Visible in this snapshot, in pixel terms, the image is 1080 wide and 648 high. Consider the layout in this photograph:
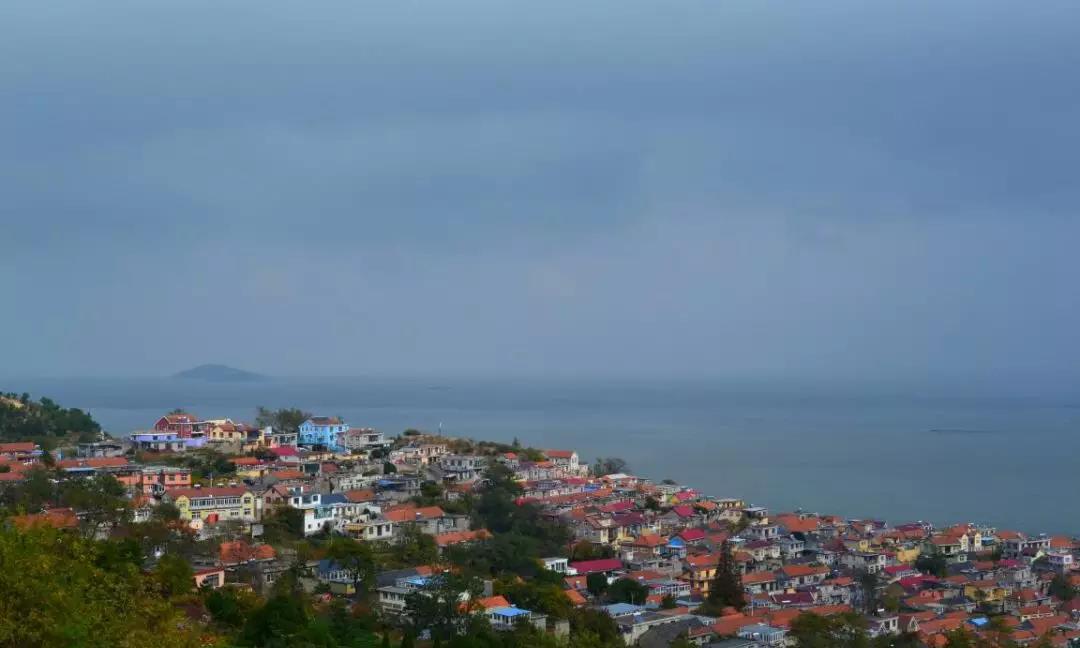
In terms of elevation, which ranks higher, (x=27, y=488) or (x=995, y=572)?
(x=27, y=488)

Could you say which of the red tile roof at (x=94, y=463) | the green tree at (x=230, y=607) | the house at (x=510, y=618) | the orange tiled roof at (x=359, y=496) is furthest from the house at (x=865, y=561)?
the red tile roof at (x=94, y=463)

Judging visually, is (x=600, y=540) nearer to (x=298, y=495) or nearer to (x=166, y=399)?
(x=298, y=495)

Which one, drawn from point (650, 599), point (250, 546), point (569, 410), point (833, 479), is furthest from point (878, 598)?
point (569, 410)

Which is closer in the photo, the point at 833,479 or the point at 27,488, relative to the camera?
the point at 27,488

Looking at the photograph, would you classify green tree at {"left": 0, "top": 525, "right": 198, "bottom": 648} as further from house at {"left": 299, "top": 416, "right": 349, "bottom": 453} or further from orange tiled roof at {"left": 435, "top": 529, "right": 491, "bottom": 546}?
house at {"left": 299, "top": 416, "right": 349, "bottom": 453}

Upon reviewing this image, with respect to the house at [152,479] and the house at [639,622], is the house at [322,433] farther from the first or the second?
the house at [639,622]

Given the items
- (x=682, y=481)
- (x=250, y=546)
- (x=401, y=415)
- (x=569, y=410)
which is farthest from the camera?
(x=569, y=410)

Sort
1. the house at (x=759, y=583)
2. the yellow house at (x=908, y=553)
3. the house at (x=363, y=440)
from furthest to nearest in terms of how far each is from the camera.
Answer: the house at (x=363, y=440), the yellow house at (x=908, y=553), the house at (x=759, y=583)
